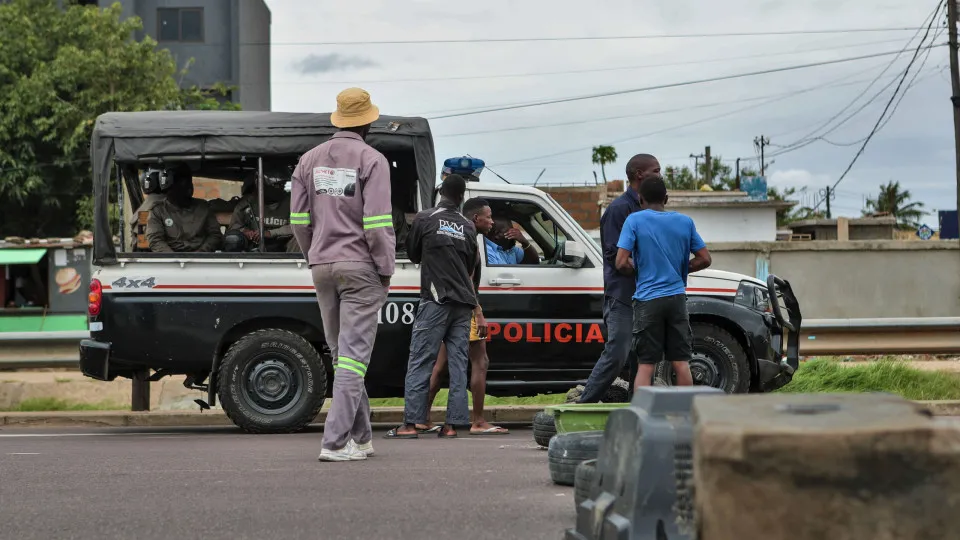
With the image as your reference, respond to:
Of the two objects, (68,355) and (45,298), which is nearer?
(68,355)

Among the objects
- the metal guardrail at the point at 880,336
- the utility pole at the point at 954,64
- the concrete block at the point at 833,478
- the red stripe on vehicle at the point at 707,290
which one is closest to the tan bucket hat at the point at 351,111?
the red stripe on vehicle at the point at 707,290

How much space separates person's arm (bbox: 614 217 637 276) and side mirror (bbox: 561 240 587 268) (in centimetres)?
216

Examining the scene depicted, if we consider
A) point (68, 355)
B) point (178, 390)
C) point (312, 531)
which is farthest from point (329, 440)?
point (178, 390)

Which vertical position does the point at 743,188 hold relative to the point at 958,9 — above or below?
below

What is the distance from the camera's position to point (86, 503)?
17.7 ft

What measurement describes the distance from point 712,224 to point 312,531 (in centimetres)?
3933

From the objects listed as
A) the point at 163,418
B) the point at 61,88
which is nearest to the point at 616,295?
the point at 163,418

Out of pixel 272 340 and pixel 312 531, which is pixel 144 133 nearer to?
pixel 272 340

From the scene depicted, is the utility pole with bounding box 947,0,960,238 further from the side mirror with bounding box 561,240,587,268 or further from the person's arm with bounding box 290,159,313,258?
the person's arm with bounding box 290,159,313,258

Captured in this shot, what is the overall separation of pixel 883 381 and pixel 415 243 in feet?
17.2

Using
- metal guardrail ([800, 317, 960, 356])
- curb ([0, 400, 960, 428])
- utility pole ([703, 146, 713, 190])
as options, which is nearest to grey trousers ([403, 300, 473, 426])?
curb ([0, 400, 960, 428])

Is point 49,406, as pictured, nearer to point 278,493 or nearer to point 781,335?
point 781,335

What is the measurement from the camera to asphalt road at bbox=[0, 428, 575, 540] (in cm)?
466

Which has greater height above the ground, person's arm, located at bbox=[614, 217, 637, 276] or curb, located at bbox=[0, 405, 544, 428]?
person's arm, located at bbox=[614, 217, 637, 276]
